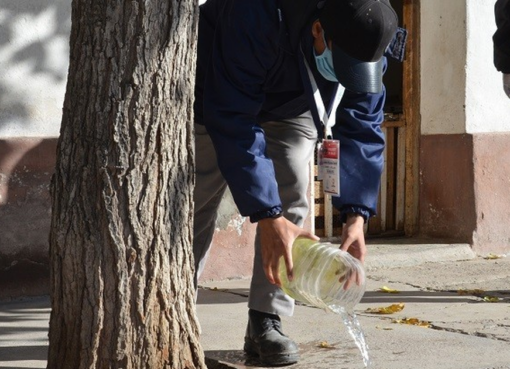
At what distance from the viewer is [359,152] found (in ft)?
14.3

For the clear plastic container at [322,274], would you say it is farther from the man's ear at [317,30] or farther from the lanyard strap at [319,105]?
the man's ear at [317,30]

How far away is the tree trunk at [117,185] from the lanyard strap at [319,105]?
0.54 metres

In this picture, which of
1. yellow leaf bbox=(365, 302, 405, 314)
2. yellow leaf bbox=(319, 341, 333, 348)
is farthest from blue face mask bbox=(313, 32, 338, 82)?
yellow leaf bbox=(365, 302, 405, 314)

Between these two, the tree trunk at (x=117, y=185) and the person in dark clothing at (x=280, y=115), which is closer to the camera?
the tree trunk at (x=117, y=185)

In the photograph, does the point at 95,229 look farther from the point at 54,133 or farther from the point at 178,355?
the point at 54,133

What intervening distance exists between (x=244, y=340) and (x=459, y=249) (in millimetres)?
3595

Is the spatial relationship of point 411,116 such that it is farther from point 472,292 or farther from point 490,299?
point 490,299

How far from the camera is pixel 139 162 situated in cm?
381

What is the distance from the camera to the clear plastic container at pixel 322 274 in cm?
406

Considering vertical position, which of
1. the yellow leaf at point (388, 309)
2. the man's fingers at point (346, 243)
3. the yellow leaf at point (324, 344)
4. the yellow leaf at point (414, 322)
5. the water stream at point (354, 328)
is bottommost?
the yellow leaf at point (324, 344)

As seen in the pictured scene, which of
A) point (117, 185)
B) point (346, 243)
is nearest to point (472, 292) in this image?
point (346, 243)

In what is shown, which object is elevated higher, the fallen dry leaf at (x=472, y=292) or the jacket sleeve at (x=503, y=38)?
the jacket sleeve at (x=503, y=38)

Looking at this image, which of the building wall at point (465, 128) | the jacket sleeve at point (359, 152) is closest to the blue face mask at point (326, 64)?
the jacket sleeve at point (359, 152)

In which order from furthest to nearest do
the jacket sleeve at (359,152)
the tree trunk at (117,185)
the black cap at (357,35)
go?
the jacket sleeve at (359,152) < the black cap at (357,35) < the tree trunk at (117,185)
